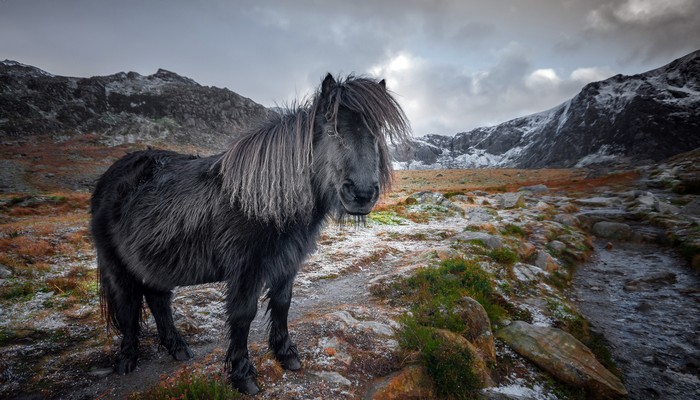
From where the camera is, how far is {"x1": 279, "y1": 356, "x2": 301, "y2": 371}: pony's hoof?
11.5ft

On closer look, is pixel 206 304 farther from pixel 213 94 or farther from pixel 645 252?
pixel 213 94

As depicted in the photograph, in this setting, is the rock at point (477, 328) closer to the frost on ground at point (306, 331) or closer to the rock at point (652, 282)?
the frost on ground at point (306, 331)

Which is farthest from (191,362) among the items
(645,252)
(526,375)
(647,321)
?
(645,252)

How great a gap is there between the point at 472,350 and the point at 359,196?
288 centimetres

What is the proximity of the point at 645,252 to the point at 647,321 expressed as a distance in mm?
7281

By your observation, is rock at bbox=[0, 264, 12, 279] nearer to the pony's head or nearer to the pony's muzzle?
the pony's head

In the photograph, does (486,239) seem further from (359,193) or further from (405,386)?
(359,193)

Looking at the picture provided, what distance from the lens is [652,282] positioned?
27.3ft

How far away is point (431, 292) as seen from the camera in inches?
225

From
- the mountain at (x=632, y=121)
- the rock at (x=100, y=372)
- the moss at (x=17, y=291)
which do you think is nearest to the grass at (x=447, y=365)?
the rock at (x=100, y=372)

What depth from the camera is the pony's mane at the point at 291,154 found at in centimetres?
296

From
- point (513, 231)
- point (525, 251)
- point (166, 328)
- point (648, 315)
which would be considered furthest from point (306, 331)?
point (513, 231)

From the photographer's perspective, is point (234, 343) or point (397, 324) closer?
point (234, 343)

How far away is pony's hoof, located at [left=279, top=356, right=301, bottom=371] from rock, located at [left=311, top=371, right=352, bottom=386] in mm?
213
